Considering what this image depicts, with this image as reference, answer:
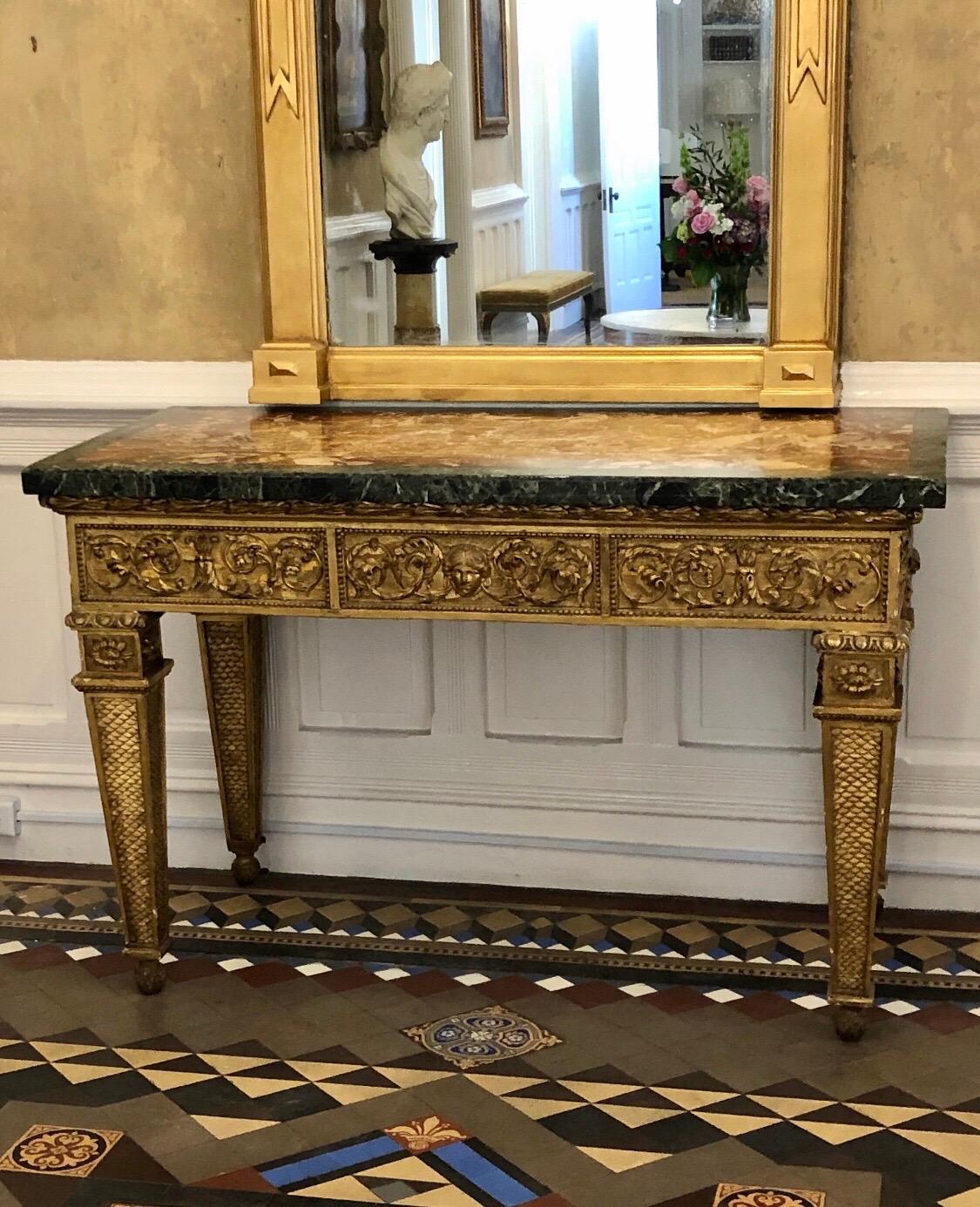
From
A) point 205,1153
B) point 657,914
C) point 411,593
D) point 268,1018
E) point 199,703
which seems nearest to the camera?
point 205,1153

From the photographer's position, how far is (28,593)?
11.6 feet

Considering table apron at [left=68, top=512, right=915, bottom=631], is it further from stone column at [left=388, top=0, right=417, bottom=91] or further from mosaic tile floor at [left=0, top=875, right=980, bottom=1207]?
stone column at [left=388, top=0, right=417, bottom=91]

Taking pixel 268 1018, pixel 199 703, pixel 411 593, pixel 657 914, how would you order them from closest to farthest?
pixel 411 593, pixel 268 1018, pixel 657 914, pixel 199 703

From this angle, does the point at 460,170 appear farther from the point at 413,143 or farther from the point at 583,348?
the point at 583,348

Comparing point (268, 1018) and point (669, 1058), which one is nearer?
point (669, 1058)

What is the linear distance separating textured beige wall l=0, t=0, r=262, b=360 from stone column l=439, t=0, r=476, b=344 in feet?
1.32

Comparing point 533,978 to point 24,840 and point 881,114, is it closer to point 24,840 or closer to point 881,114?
point 24,840

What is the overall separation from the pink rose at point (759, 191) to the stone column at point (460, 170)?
52 centimetres

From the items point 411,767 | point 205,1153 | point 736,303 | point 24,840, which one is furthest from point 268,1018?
point 736,303

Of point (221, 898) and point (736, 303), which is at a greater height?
point (736, 303)

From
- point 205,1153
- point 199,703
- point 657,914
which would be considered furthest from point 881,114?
point 205,1153

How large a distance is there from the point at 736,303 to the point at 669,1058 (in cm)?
136

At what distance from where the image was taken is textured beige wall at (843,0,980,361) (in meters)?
2.91

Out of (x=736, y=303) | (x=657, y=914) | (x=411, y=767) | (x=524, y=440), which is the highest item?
(x=736, y=303)
